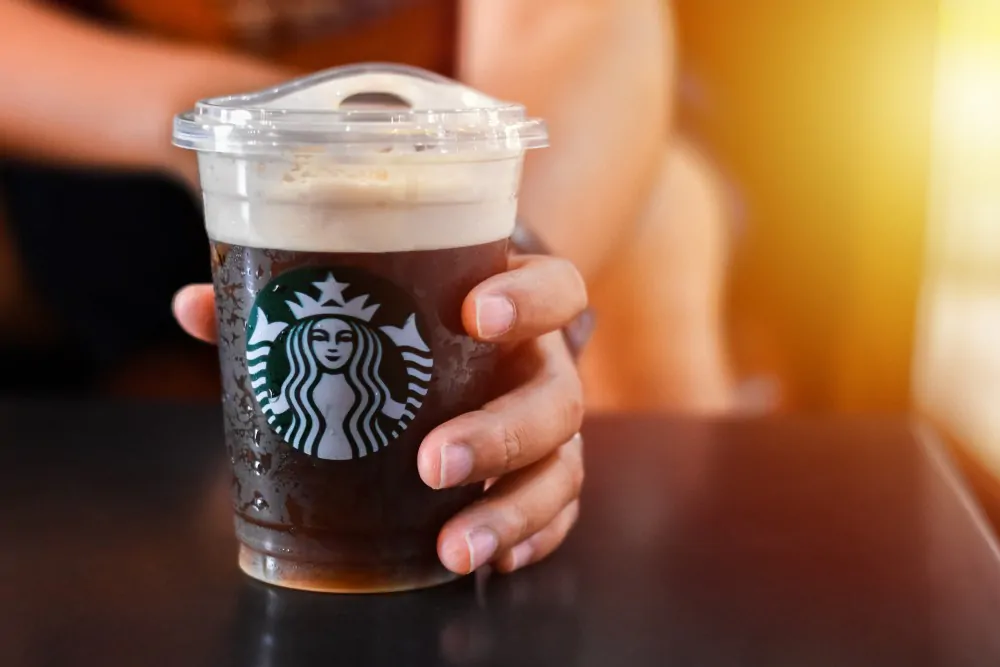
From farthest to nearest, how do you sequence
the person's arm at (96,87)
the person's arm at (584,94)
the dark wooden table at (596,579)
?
1. the person's arm at (584,94)
2. the person's arm at (96,87)
3. the dark wooden table at (596,579)

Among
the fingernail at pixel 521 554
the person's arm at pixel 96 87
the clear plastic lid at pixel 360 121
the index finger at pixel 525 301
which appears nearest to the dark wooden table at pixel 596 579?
the fingernail at pixel 521 554

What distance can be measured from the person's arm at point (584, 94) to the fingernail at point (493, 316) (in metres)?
0.63

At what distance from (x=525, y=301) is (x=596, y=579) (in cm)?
17

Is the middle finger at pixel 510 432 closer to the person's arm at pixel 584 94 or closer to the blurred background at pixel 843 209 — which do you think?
the person's arm at pixel 584 94

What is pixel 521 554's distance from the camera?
0.60 metres

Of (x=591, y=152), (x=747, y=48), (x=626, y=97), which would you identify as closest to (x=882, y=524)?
(x=591, y=152)

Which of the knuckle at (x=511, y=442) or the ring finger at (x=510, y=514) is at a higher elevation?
the knuckle at (x=511, y=442)

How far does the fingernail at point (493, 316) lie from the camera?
1.74ft

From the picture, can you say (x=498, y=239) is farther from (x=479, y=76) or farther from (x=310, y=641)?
(x=479, y=76)

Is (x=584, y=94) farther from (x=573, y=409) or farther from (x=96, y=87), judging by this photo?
(x=573, y=409)

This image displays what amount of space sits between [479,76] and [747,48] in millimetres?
413

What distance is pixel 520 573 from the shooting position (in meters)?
0.59

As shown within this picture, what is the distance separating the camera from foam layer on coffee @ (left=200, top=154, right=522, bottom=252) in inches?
19.7

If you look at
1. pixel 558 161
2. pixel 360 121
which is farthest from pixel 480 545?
pixel 558 161
